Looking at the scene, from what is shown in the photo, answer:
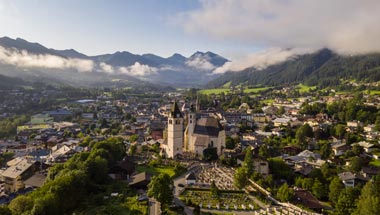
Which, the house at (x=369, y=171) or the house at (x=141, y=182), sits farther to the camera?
the house at (x=369, y=171)

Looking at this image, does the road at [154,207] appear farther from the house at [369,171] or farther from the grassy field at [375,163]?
the grassy field at [375,163]

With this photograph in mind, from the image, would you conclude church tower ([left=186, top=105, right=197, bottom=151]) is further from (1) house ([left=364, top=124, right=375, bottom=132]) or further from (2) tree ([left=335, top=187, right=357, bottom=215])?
(1) house ([left=364, top=124, right=375, bottom=132])

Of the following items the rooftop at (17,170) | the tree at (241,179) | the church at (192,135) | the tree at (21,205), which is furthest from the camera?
the church at (192,135)

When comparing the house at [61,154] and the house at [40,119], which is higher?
the house at [40,119]

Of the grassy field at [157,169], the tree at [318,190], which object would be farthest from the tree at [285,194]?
the grassy field at [157,169]

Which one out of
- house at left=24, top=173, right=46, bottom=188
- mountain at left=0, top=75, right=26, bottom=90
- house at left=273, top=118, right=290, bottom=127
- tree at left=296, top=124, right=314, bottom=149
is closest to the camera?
house at left=24, top=173, right=46, bottom=188

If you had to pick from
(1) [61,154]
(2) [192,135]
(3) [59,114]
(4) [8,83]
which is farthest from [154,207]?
(4) [8,83]

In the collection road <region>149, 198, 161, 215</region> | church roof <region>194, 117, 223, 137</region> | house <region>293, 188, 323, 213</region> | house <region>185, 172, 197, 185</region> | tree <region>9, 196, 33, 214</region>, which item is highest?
church roof <region>194, 117, 223, 137</region>

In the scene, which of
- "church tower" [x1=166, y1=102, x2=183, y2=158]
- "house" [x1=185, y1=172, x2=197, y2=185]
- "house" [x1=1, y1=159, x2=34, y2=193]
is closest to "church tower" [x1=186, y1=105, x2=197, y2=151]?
"church tower" [x1=166, y1=102, x2=183, y2=158]

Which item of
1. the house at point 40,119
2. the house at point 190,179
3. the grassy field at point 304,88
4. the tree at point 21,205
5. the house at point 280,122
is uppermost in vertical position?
the grassy field at point 304,88

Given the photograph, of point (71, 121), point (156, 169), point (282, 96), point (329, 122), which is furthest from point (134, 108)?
point (156, 169)
